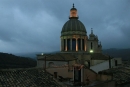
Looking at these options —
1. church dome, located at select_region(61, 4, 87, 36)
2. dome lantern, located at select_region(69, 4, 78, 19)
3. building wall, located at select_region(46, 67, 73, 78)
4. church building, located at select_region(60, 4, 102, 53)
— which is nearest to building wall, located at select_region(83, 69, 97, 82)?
building wall, located at select_region(46, 67, 73, 78)

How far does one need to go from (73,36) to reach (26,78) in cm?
2758

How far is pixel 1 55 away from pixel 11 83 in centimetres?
6218

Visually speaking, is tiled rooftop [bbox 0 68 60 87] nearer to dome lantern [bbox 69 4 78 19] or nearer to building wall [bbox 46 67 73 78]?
building wall [bbox 46 67 73 78]

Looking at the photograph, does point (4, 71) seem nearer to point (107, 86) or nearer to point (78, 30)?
point (107, 86)

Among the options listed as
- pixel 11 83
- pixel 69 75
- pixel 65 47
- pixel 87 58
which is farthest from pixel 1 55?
pixel 11 83

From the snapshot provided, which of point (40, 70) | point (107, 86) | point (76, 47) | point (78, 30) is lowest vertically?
point (107, 86)

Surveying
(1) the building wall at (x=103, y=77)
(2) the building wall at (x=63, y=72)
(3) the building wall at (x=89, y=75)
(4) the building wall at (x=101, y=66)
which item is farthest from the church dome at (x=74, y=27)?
A: (1) the building wall at (x=103, y=77)

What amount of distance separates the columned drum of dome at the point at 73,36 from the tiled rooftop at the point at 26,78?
2487 centimetres

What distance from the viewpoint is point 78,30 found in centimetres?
4625

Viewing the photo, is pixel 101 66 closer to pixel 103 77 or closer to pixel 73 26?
pixel 103 77

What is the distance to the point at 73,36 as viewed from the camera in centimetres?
4600

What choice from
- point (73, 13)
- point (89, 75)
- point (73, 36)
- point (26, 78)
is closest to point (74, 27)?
point (73, 36)

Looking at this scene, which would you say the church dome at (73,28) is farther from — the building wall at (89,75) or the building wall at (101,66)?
the building wall at (89,75)

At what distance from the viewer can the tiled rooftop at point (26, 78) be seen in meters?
18.0
